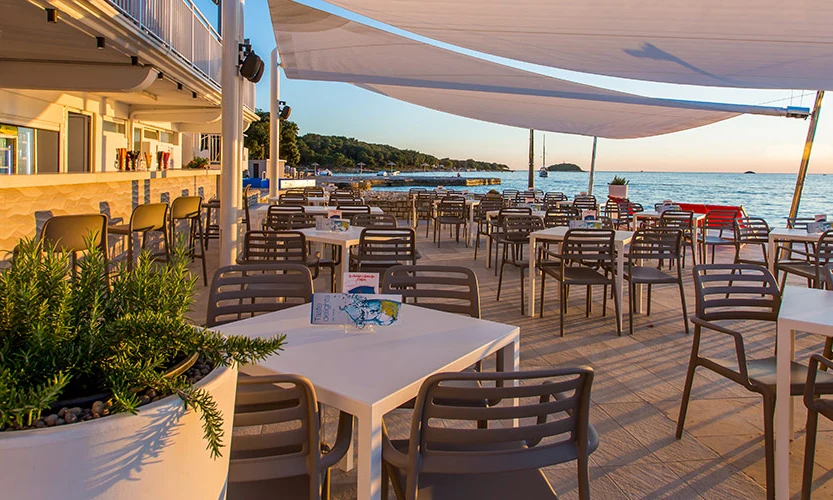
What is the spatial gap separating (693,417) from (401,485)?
6.84ft

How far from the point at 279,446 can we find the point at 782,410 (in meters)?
1.87

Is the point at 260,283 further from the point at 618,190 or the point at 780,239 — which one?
the point at 618,190

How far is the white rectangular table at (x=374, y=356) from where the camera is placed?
1429 millimetres

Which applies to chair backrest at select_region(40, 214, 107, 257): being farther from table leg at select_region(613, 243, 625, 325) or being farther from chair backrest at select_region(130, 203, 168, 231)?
table leg at select_region(613, 243, 625, 325)

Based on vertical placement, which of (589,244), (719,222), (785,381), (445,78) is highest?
(445,78)

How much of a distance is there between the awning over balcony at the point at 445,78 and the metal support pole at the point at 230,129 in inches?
16.8

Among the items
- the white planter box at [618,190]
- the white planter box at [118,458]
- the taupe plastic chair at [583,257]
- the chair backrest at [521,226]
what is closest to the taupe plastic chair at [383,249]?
the taupe plastic chair at [583,257]

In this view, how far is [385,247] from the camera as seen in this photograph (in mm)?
4828

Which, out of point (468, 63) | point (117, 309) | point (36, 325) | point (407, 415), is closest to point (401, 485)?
point (117, 309)

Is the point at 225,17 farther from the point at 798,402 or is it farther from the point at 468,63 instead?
the point at 798,402

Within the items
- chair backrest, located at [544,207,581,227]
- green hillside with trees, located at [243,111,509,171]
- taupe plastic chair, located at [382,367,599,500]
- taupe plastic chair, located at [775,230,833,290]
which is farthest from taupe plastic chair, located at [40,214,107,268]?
green hillside with trees, located at [243,111,509,171]

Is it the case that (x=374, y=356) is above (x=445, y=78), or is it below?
below

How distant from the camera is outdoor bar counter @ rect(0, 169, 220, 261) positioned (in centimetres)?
428

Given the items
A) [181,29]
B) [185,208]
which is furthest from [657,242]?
[181,29]
